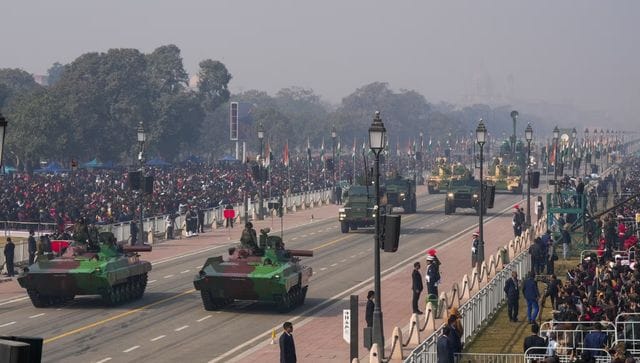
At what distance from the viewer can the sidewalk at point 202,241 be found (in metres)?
40.0

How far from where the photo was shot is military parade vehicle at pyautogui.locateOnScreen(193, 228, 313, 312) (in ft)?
105

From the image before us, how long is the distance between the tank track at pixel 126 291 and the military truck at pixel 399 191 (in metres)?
36.1

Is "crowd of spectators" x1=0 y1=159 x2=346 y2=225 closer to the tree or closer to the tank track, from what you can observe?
the tank track

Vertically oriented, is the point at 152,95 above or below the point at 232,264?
above

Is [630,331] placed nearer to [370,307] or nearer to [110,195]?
[370,307]

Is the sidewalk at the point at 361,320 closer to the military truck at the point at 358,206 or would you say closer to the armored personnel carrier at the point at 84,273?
the armored personnel carrier at the point at 84,273

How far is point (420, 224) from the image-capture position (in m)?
68.7

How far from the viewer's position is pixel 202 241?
5800 cm

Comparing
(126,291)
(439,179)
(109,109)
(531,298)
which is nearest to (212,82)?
(109,109)

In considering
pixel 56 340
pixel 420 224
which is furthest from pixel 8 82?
pixel 56 340

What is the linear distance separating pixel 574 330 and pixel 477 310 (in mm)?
7202

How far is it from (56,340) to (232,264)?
564 cm

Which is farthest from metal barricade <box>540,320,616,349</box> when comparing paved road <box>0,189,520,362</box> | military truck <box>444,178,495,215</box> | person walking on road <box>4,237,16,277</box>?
military truck <box>444,178,495,215</box>

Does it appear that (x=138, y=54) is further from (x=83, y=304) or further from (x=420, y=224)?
(x=83, y=304)
